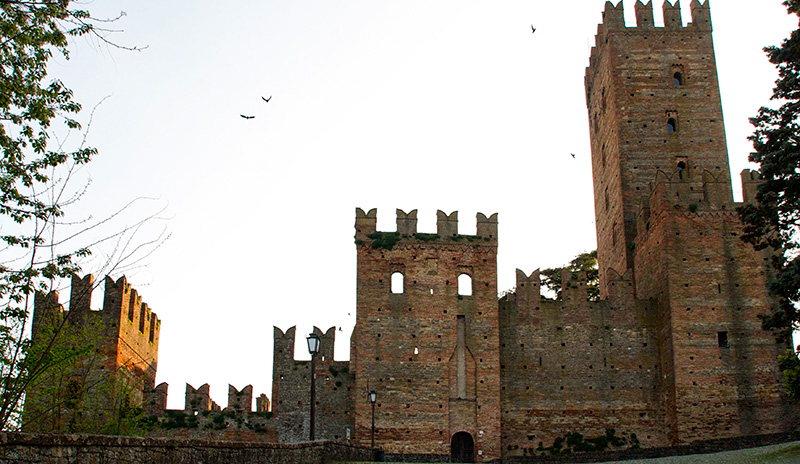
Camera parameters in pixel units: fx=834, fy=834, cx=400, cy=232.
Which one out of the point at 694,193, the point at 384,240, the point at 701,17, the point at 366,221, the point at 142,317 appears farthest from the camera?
the point at 701,17

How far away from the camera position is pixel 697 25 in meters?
35.7

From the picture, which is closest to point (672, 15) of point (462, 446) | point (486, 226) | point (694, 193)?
point (694, 193)

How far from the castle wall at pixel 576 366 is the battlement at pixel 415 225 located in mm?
2050

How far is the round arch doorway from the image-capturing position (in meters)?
27.8

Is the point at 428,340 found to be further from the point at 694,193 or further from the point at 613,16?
the point at 613,16

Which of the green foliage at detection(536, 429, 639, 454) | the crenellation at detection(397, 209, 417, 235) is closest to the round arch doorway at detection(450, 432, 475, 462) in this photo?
the green foliage at detection(536, 429, 639, 454)

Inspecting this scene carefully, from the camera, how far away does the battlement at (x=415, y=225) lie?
29859 mm

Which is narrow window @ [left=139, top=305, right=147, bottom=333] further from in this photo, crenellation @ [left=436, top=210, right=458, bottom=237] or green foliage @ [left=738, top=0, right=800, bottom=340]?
green foliage @ [left=738, top=0, right=800, bottom=340]

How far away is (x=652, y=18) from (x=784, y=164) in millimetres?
20301

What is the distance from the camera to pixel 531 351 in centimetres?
2942

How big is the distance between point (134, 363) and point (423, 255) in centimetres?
1096

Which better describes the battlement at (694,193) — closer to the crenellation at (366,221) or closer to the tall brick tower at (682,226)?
the tall brick tower at (682,226)

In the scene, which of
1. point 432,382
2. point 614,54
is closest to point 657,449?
point 432,382

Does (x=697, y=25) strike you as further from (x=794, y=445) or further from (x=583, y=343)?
(x=794, y=445)
